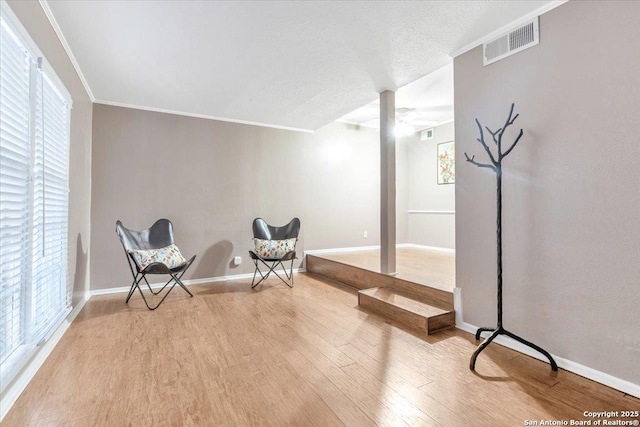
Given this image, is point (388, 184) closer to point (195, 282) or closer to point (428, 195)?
point (428, 195)

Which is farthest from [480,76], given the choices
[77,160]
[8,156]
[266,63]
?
[77,160]

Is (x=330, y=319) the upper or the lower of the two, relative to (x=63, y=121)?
lower

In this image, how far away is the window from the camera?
1.61 meters

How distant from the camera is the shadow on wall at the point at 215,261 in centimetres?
444

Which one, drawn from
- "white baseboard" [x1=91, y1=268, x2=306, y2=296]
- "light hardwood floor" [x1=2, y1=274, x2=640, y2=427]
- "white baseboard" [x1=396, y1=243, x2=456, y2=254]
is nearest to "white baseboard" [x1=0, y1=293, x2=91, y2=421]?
"light hardwood floor" [x1=2, y1=274, x2=640, y2=427]

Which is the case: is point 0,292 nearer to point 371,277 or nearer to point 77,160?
point 77,160

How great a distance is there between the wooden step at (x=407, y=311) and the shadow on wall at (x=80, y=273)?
115 inches

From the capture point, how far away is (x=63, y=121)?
265cm

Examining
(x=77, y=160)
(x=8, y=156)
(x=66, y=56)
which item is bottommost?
(x=8, y=156)

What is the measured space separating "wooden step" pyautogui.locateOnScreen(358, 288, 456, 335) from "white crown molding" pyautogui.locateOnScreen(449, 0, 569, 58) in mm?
2280

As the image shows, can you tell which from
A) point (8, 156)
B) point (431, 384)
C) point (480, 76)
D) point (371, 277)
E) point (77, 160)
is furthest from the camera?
point (371, 277)

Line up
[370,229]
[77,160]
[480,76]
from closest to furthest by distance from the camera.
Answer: [480,76] < [77,160] < [370,229]

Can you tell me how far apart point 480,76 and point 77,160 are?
3891 millimetres

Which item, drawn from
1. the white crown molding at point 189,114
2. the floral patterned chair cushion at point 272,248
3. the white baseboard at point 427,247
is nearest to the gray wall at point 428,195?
the white baseboard at point 427,247
